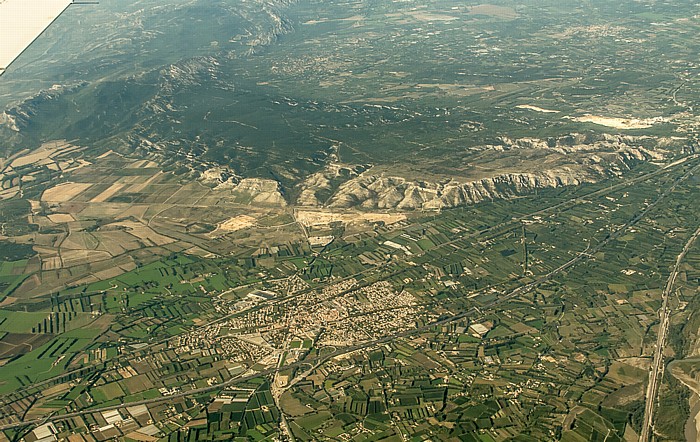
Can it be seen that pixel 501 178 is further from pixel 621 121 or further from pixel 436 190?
pixel 621 121

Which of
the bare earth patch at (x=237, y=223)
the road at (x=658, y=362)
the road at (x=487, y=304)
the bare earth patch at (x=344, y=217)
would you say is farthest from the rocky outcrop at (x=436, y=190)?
the road at (x=658, y=362)

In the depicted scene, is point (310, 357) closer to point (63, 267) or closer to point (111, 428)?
point (111, 428)

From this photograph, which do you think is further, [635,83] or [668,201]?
[635,83]

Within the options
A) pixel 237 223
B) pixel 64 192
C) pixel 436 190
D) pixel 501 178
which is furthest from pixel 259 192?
pixel 501 178

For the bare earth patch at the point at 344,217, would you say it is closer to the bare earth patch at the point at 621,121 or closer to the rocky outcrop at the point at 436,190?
the rocky outcrop at the point at 436,190

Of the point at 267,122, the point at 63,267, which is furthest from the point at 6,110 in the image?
the point at 63,267

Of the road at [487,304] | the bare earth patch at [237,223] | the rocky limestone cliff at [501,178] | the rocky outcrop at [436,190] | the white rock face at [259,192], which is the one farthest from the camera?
the white rock face at [259,192]
